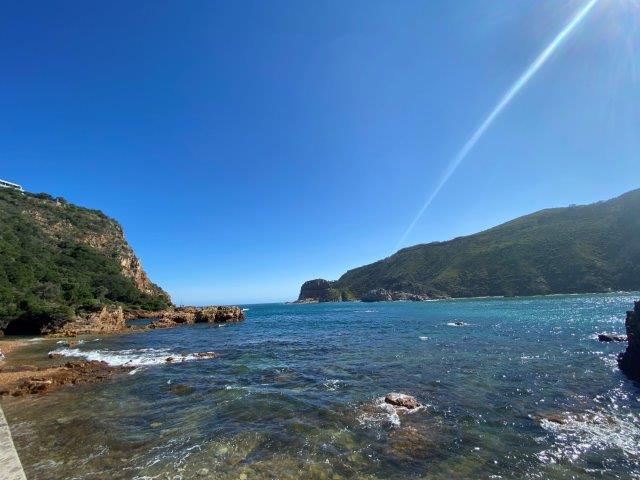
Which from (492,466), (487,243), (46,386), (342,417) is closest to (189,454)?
(342,417)

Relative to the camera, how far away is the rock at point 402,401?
13.3m

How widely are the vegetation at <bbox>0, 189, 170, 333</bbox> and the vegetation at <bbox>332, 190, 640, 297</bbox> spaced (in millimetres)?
134347

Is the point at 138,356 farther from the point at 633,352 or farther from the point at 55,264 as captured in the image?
the point at 55,264

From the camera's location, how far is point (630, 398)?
1402 centimetres

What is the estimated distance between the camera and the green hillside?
119m

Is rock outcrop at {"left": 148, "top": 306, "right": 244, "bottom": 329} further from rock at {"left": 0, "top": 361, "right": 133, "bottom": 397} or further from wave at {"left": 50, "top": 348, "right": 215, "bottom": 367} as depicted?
rock at {"left": 0, "top": 361, "right": 133, "bottom": 397}

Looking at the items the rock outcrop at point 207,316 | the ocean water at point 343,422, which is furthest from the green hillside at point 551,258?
the ocean water at point 343,422

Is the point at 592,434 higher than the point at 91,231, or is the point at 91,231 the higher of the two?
the point at 91,231

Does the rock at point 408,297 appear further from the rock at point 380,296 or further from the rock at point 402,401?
the rock at point 402,401

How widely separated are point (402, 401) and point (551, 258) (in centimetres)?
15237

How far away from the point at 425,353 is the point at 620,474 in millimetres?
16985

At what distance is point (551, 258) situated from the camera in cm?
13425

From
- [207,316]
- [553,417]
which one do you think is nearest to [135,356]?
[553,417]

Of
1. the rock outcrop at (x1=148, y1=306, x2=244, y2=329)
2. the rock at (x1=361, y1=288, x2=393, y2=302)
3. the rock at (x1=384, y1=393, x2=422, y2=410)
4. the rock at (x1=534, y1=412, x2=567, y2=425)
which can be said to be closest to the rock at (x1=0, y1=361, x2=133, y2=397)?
the rock at (x1=384, y1=393, x2=422, y2=410)
